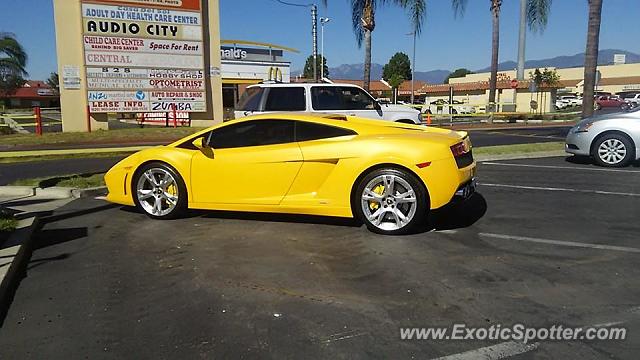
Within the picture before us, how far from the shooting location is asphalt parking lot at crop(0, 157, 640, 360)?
10.9 ft

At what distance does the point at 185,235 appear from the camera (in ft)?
19.3

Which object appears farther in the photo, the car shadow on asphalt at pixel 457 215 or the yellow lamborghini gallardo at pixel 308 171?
the car shadow on asphalt at pixel 457 215

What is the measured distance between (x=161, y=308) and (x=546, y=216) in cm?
473

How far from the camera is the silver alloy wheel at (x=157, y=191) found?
6.52m

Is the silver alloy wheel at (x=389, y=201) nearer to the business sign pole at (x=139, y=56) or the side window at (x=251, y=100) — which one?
the side window at (x=251, y=100)

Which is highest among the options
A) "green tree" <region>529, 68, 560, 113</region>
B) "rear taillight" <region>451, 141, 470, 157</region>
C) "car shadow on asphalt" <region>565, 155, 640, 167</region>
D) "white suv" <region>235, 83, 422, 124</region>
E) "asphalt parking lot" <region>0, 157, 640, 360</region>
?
"green tree" <region>529, 68, 560, 113</region>

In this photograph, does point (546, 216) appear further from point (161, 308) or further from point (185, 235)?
point (161, 308)

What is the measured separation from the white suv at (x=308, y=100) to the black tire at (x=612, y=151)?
4864mm

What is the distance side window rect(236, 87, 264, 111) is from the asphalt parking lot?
5.75m

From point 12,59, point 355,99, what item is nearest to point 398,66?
point 12,59

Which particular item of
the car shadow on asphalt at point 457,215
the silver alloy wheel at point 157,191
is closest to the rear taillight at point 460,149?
the car shadow on asphalt at point 457,215

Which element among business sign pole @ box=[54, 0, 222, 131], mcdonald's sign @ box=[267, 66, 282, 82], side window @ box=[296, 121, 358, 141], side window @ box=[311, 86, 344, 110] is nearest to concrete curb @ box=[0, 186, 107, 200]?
side window @ box=[296, 121, 358, 141]

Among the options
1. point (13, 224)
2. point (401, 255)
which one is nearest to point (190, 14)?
point (13, 224)

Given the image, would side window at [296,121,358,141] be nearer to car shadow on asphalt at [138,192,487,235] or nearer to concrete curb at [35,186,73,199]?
car shadow on asphalt at [138,192,487,235]
